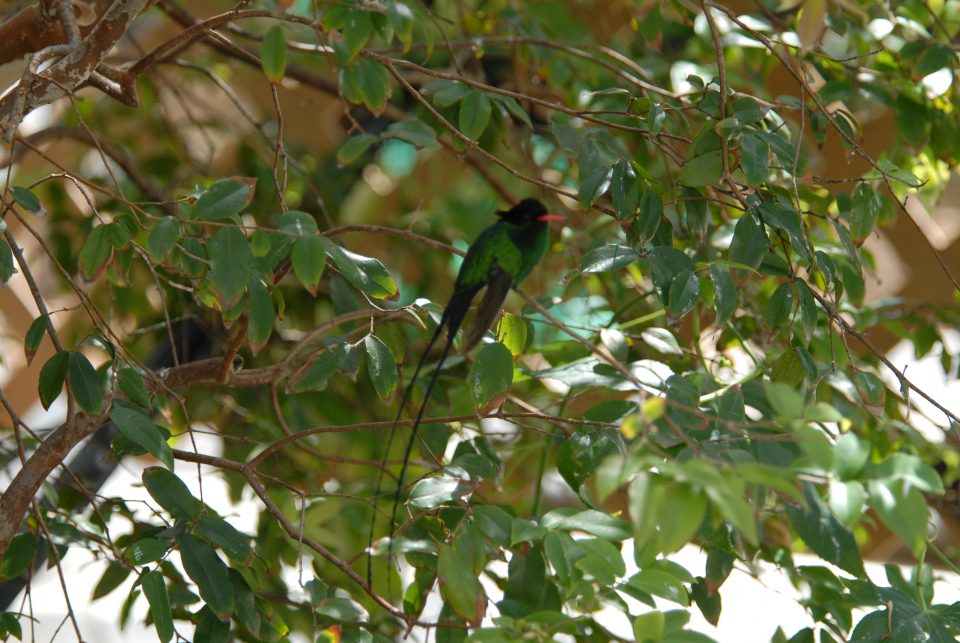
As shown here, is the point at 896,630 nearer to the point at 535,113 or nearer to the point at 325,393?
the point at 325,393

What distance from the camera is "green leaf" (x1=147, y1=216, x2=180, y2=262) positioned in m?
0.64

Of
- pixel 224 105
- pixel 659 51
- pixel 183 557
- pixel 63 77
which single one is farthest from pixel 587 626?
pixel 224 105

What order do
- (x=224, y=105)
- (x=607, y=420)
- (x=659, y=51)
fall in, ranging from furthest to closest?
(x=224, y=105)
(x=659, y=51)
(x=607, y=420)

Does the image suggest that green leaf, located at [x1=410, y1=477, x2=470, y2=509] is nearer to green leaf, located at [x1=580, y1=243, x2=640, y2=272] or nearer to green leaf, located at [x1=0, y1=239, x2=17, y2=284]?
green leaf, located at [x1=580, y1=243, x2=640, y2=272]

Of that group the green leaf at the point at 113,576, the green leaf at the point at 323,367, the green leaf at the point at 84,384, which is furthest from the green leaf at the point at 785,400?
the green leaf at the point at 113,576

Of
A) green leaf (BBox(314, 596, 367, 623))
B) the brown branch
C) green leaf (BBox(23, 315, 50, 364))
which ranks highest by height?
the brown branch

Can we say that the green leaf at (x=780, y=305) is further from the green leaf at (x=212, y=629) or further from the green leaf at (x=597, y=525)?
the green leaf at (x=212, y=629)

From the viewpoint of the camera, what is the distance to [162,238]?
0.65 m

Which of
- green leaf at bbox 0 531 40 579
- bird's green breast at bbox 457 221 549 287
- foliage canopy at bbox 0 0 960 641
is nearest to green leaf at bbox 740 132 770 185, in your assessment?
foliage canopy at bbox 0 0 960 641

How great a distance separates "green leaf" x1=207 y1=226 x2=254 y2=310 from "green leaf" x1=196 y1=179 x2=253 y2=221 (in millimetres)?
15

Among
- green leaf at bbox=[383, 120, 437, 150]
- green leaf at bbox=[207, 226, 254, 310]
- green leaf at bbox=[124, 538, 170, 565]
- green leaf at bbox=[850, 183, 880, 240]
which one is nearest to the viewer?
green leaf at bbox=[207, 226, 254, 310]

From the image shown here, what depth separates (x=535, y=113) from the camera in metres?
1.65

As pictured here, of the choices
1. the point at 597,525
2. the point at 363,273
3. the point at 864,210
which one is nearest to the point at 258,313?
the point at 363,273

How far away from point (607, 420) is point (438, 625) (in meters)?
0.23
